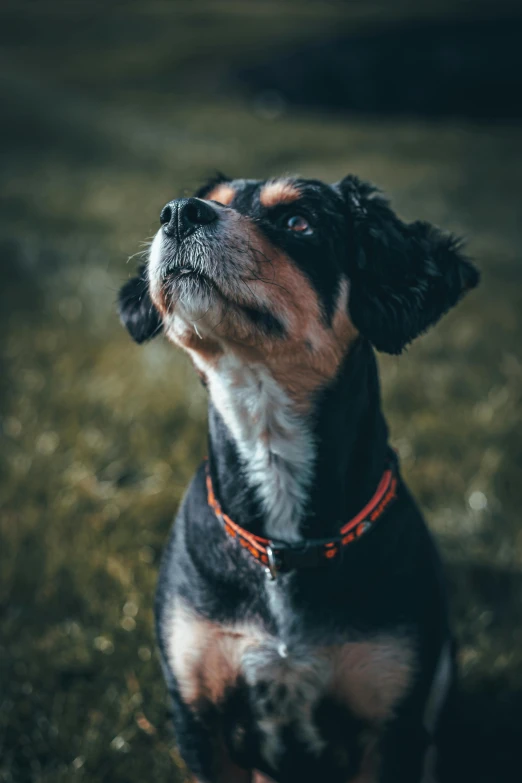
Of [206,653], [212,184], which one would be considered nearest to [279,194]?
[212,184]

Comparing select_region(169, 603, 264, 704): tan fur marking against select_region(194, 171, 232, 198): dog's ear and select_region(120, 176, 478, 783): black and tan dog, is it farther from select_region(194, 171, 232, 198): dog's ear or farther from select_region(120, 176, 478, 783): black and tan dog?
select_region(194, 171, 232, 198): dog's ear

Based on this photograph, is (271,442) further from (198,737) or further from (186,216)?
(198,737)

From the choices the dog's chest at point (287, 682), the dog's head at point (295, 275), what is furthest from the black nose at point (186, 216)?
the dog's chest at point (287, 682)

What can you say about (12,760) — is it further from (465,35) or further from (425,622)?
(465,35)

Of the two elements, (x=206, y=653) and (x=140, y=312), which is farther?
(x=140, y=312)

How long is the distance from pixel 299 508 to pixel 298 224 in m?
0.97

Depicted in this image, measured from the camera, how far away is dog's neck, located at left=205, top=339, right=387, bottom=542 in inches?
104

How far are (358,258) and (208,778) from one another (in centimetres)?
185

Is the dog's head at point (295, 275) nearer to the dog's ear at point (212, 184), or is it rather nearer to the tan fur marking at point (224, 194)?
the tan fur marking at point (224, 194)

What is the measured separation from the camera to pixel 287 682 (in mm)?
2551

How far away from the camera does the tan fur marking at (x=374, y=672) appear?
2496mm

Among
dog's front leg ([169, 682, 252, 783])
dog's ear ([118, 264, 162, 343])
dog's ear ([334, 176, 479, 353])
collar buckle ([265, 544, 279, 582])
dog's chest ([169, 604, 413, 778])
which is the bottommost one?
dog's front leg ([169, 682, 252, 783])

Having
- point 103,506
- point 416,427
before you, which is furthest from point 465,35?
point 103,506

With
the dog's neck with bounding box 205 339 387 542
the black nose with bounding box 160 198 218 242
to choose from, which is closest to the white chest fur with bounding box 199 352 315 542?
the dog's neck with bounding box 205 339 387 542
